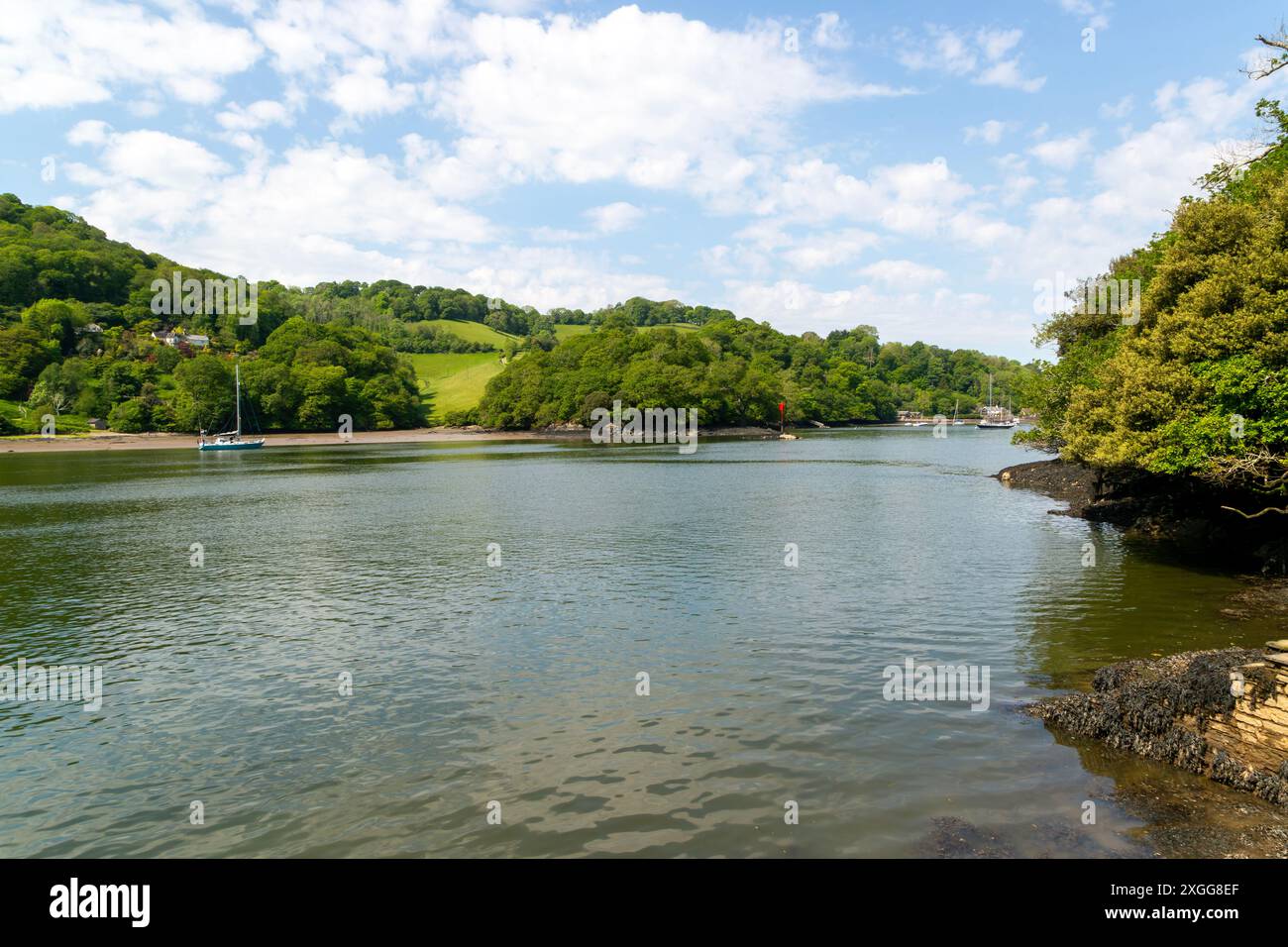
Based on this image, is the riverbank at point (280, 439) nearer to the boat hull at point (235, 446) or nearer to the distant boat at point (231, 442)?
the distant boat at point (231, 442)

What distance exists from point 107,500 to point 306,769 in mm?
57480

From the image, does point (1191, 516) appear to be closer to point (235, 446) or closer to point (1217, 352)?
point (1217, 352)

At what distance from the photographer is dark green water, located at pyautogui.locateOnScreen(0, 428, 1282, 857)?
11.9 meters

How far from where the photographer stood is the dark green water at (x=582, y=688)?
11.9 metres

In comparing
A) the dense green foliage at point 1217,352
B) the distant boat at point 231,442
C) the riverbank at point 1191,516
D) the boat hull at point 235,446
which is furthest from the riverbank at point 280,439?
the dense green foliage at point 1217,352

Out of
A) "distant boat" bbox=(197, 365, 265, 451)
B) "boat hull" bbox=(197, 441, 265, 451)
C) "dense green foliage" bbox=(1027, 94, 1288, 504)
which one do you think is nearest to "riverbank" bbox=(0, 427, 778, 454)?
"distant boat" bbox=(197, 365, 265, 451)

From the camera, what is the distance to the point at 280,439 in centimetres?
17050

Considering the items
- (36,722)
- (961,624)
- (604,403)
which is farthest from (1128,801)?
(604,403)

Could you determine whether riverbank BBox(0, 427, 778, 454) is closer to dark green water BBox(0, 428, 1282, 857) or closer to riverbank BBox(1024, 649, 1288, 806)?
dark green water BBox(0, 428, 1282, 857)

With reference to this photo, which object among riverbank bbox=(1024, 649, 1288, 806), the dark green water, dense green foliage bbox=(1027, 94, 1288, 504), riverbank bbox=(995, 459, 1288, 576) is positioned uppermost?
dense green foliage bbox=(1027, 94, 1288, 504)

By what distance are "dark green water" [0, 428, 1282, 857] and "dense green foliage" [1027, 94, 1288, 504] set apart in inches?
190

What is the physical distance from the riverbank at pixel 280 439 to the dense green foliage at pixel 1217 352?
5882 inches

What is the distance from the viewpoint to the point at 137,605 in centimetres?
2716

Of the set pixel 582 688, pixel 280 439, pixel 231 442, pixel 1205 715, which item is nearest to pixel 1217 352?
pixel 1205 715
